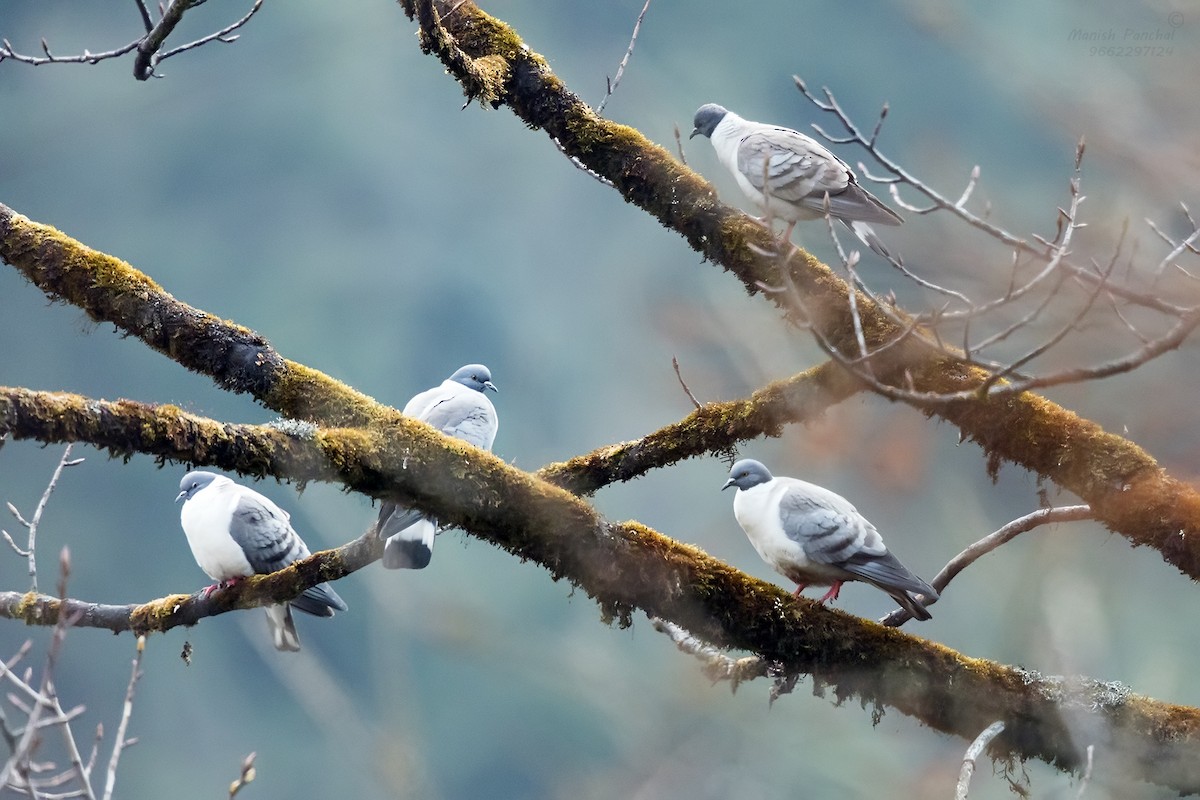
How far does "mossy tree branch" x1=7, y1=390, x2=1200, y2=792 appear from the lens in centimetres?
262

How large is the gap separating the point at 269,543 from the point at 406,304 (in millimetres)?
11746

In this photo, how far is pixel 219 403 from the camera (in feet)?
50.6

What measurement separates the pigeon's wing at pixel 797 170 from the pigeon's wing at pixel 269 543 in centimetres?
217

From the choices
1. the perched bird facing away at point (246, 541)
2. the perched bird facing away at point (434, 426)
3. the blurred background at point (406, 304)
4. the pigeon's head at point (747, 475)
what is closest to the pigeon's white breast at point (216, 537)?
the perched bird facing away at point (246, 541)

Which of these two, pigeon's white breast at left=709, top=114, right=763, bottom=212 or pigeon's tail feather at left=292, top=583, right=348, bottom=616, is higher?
pigeon's white breast at left=709, top=114, right=763, bottom=212

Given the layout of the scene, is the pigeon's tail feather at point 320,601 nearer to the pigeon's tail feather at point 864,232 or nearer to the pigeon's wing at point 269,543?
the pigeon's wing at point 269,543

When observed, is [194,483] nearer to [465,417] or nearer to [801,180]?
[465,417]

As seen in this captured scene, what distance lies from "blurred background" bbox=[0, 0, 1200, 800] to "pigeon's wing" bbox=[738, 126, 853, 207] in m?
4.71

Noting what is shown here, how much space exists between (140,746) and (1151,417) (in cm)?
1331

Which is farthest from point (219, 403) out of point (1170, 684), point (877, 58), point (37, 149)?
point (1170, 684)

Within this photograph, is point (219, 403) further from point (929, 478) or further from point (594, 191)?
point (929, 478)

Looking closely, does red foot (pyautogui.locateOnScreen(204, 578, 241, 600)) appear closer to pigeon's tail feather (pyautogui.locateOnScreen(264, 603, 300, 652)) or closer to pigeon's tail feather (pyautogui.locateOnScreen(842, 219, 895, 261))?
pigeon's tail feather (pyautogui.locateOnScreen(264, 603, 300, 652))

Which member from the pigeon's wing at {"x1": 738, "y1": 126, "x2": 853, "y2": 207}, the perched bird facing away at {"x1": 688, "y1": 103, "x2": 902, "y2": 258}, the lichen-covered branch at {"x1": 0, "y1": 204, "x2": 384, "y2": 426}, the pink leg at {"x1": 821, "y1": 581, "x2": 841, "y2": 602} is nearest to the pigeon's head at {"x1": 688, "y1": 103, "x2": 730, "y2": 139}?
the perched bird facing away at {"x1": 688, "y1": 103, "x2": 902, "y2": 258}

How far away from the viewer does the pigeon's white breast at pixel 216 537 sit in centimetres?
415
